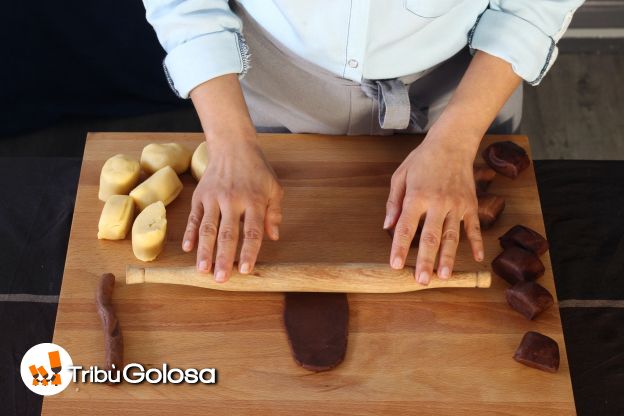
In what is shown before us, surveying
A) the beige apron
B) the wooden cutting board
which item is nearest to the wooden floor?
the beige apron

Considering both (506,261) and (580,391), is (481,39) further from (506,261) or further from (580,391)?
(580,391)

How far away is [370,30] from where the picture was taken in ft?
3.94

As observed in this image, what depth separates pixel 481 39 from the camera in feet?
4.00

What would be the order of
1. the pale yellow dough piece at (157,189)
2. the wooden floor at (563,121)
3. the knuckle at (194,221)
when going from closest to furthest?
the knuckle at (194,221)
the pale yellow dough piece at (157,189)
the wooden floor at (563,121)

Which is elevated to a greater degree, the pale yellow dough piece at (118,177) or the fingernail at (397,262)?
the fingernail at (397,262)

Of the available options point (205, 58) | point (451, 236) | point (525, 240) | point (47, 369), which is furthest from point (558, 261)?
point (47, 369)

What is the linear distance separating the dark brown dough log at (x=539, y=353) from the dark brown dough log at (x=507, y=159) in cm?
34

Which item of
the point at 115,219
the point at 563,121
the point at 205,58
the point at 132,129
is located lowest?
the point at 132,129

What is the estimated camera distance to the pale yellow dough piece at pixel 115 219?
117cm

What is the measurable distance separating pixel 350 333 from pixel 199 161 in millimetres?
400

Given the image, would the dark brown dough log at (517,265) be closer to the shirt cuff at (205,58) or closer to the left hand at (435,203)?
the left hand at (435,203)

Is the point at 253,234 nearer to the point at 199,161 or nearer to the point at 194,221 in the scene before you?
the point at 194,221

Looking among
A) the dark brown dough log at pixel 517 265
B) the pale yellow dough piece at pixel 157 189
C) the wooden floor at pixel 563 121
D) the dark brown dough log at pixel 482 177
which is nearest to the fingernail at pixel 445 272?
the dark brown dough log at pixel 517 265

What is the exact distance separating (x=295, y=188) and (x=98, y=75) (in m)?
1.34
